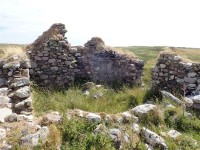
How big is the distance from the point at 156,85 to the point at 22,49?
22.4 ft

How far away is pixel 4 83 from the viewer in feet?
41.1

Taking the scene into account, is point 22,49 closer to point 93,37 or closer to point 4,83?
point 93,37

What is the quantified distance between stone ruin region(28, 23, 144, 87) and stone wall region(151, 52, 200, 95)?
11.0 feet

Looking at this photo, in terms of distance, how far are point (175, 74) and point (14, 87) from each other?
645cm

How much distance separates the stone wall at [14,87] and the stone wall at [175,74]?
5.44 meters

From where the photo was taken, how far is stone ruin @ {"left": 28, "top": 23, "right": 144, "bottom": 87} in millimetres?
17391

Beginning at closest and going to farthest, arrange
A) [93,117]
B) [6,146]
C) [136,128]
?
[6,146] → [93,117] → [136,128]

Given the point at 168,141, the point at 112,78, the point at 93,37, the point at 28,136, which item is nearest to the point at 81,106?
the point at 168,141

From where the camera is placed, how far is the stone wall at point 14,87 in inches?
382

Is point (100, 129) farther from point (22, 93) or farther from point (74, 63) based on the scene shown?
point (74, 63)

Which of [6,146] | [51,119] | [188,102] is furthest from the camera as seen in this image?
[188,102]

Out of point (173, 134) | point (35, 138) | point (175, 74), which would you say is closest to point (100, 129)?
point (35, 138)

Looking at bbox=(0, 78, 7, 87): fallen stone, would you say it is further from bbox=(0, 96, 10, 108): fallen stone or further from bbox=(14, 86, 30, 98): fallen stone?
bbox=(0, 96, 10, 108): fallen stone

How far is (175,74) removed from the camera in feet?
47.2
